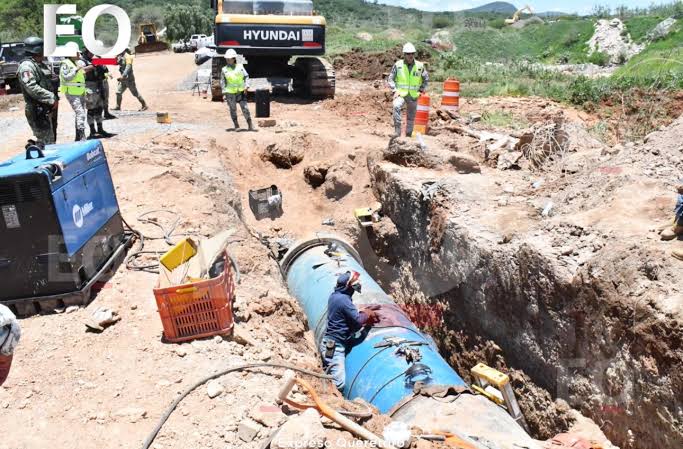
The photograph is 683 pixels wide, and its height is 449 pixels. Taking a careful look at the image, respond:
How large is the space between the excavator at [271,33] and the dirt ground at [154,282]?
157cm

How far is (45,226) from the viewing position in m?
5.14

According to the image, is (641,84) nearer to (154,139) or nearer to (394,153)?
(394,153)

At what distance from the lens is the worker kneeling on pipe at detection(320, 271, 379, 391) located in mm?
5770

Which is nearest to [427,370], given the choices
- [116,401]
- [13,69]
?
[116,401]

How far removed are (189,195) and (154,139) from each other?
310cm

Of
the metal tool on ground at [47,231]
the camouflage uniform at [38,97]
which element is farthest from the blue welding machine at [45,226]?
the camouflage uniform at [38,97]

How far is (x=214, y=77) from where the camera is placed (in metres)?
16.2

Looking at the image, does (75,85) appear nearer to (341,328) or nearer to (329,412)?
(341,328)

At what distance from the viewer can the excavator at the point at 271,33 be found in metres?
14.5

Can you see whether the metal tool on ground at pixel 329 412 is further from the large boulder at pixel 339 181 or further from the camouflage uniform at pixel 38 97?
the large boulder at pixel 339 181

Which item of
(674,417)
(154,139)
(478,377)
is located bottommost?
(478,377)

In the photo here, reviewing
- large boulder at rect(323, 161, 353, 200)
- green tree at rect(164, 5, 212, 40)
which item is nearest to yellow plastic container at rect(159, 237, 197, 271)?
large boulder at rect(323, 161, 353, 200)

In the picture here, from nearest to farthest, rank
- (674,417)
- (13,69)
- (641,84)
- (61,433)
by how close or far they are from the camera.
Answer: (61,433) < (674,417) < (641,84) < (13,69)

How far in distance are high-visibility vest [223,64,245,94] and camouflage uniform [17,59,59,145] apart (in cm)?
368
